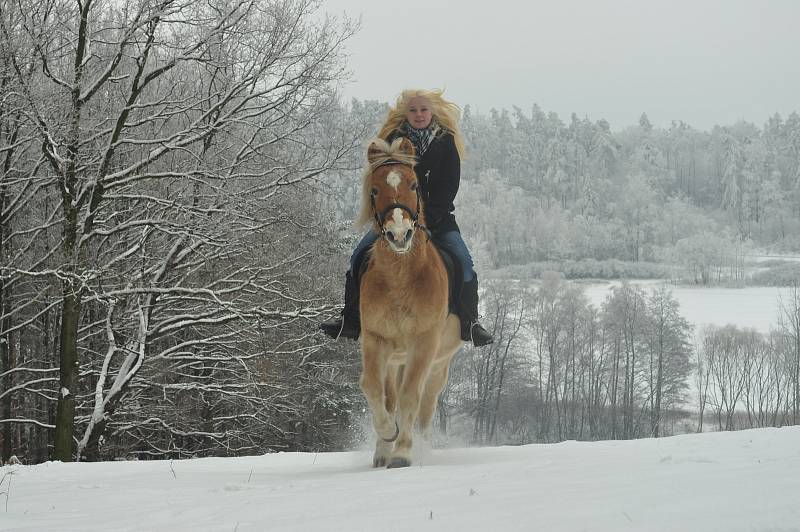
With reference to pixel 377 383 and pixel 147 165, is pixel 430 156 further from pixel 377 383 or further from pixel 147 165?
pixel 147 165

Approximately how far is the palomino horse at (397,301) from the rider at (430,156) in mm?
607

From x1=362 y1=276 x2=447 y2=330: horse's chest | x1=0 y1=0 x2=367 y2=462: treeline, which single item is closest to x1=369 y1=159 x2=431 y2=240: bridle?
x1=362 y1=276 x2=447 y2=330: horse's chest

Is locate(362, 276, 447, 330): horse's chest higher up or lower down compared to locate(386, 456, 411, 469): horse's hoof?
higher up

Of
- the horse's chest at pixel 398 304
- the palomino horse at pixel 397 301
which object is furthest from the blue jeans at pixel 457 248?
the horse's chest at pixel 398 304

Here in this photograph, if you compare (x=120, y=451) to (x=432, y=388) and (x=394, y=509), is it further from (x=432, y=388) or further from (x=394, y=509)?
(x=394, y=509)

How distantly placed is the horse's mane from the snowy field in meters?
63.1

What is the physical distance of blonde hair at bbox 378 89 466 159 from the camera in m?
6.37

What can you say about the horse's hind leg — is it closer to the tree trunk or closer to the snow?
the snow

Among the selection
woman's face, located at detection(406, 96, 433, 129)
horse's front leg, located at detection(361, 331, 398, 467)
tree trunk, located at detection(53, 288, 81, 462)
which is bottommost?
tree trunk, located at detection(53, 288, 81, 462)

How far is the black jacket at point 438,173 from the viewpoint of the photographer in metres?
6.38

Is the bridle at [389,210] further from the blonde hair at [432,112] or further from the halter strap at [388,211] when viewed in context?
the blonde hair at [432,112]

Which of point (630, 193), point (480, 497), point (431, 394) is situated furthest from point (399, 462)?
point (630, 193)

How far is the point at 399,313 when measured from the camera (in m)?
5.59

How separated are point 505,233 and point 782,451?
124 meters
